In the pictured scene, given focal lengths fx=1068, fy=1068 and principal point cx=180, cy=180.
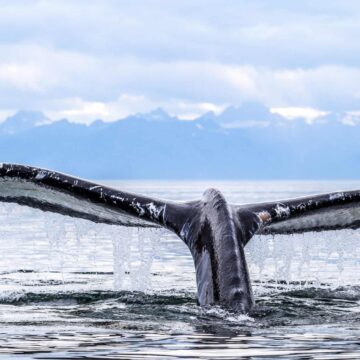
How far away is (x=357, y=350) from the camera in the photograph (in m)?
8.06

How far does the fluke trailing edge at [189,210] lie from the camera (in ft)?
32.0

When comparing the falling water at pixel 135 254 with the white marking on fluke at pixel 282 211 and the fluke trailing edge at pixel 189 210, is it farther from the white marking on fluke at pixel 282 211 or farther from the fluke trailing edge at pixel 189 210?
the white marking on fluke at pixel 282 211

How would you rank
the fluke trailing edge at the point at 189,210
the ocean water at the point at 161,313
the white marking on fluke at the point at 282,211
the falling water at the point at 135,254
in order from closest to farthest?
1. the ocean water at the point at 161,313
2. the fluke trailing edge at the point at 189,210
3. the white marking on fluke at the point at 282,211
4. the falling water at the point at 135,254

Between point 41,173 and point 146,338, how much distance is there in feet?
6.84

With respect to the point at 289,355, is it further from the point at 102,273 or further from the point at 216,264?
the point at 102,273

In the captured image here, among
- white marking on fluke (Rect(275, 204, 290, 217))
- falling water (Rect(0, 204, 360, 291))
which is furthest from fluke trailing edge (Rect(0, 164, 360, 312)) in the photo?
falling water (Rect(0, 204, 360, 291))

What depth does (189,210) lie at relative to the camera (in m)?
10.1

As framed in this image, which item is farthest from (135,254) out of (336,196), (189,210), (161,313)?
(336,196)

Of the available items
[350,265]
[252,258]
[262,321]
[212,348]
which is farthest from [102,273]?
[212,348]

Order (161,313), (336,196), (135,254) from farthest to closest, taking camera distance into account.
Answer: (135,254) → (161,313) → (336,196)

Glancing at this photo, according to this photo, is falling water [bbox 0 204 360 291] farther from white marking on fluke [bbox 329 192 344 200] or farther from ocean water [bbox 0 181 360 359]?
white marking on fluke [bbox 329 192 344 200]

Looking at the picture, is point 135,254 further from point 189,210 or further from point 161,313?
point 189,210

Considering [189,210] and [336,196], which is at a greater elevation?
[336,196]

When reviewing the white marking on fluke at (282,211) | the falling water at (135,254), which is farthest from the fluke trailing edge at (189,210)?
the falling water at (135,254)
